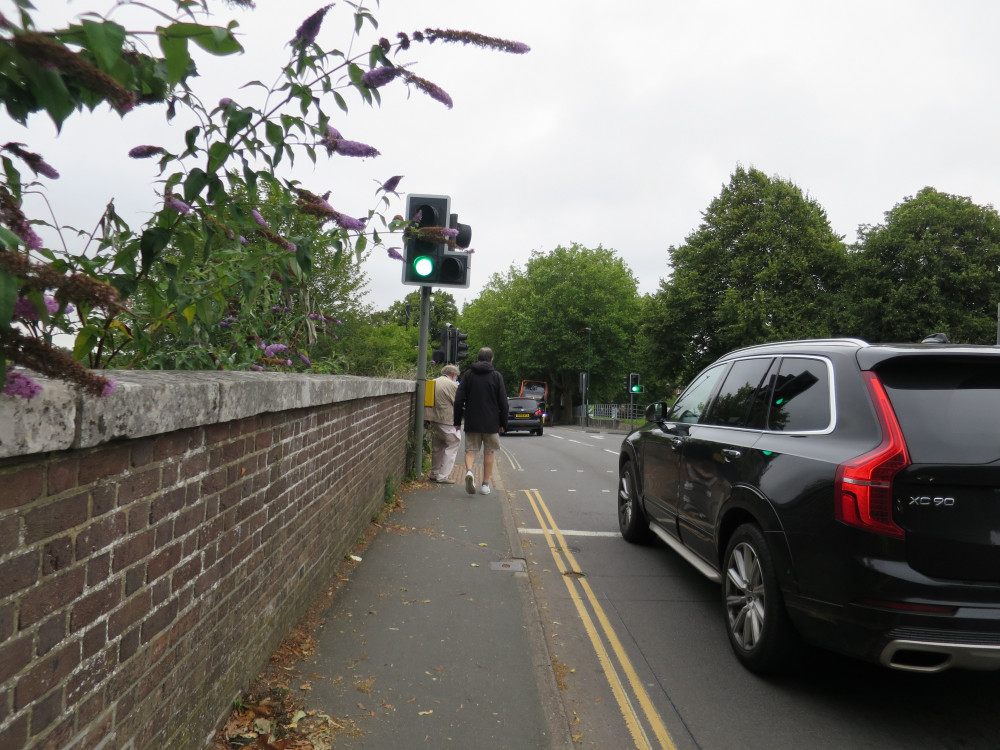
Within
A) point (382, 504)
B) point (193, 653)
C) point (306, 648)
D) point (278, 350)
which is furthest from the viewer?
point (382, 504)

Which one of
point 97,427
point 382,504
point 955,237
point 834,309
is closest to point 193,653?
point 97,427

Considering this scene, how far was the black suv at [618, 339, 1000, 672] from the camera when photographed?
3.04 m

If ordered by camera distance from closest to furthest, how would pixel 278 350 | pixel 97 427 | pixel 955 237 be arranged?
pixel 97 427 < pixel 278 350 < pixel 955 237

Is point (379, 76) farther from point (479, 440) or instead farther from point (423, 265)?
point (479, 440)

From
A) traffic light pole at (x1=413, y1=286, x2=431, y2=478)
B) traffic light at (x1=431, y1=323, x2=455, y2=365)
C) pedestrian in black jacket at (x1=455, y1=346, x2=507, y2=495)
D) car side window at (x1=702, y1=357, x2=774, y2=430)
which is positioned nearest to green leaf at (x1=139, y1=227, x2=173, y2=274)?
car side window at (x1=702, y1=357, x2=774, y2=430)

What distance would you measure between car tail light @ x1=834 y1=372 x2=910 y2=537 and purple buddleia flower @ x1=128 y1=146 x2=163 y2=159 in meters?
3.07

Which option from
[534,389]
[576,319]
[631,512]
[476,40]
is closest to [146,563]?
[476,40]

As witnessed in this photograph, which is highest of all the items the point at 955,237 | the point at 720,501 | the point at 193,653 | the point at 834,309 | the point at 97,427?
the point at 955,237

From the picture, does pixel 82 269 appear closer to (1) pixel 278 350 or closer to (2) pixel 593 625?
(1) pixel 278 350

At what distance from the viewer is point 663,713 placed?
3.51 m

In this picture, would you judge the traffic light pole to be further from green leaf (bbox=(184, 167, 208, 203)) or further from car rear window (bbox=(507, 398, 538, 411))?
car rear window (bbox=(507, 398, 538, 411))

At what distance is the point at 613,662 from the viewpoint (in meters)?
4.16

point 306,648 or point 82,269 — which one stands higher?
point 82,269

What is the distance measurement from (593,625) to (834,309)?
31083 millimetres
